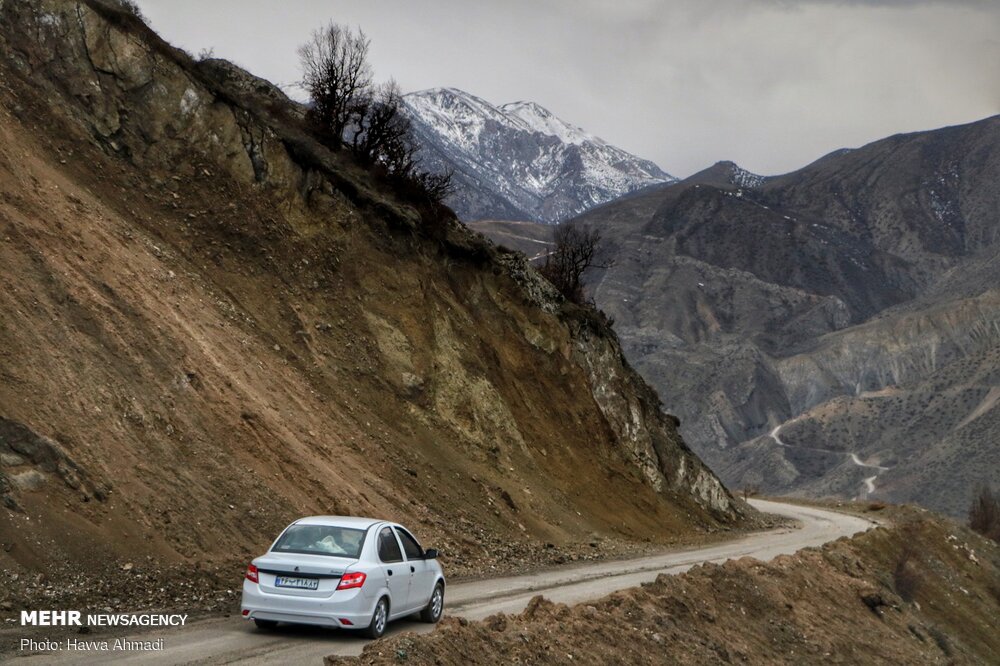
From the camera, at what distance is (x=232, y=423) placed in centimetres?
1930

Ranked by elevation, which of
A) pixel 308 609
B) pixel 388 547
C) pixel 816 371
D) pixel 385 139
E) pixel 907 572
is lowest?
pixel 816 371

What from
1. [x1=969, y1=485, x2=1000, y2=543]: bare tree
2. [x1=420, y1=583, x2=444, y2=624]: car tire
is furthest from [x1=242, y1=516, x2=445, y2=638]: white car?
[x1=969, y1=485, x2=1000, y2=543]: bare tree

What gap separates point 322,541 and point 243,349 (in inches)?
439

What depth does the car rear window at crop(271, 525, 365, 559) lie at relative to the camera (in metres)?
12.3

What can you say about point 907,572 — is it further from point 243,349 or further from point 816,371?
point 816,371

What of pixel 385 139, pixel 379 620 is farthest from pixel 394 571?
pixel 385 139

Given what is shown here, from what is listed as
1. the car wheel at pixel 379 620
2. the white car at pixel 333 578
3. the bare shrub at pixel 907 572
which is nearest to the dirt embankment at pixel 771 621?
the bare shrub at pixel 907 572

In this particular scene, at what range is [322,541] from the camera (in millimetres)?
12500

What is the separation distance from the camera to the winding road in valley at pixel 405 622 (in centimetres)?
1065

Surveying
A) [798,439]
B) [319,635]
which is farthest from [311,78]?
[798,439]

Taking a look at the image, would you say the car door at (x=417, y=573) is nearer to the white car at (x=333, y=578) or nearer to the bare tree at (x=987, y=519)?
the white car at (x=333, y=578)

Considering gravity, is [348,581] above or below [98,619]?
above

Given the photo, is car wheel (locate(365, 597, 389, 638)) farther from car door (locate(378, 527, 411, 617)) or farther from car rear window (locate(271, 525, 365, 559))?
car rear window (locate(271, 525, 365, 559))

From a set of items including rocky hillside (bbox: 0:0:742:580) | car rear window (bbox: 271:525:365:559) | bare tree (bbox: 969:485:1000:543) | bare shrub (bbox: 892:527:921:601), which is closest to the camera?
car rear window (bbox: 271:525:365:559)
